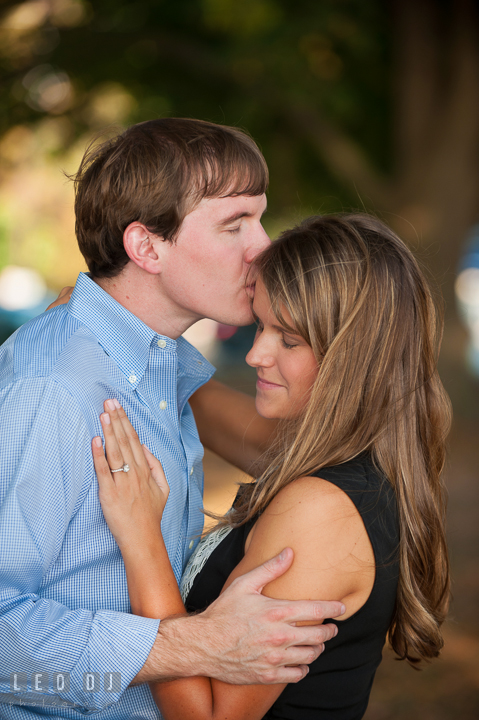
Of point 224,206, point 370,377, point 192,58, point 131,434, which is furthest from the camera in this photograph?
point 192,58

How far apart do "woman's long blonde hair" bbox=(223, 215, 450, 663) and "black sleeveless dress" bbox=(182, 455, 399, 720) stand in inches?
2.8

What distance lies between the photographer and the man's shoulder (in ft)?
6.39

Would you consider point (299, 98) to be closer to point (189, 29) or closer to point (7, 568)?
point (189, 29)

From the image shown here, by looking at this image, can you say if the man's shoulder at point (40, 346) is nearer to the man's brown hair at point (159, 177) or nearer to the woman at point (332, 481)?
the woman at point (332, 481)

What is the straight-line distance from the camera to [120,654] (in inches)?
70.0

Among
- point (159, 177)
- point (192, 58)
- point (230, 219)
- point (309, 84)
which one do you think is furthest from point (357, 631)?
point (192, 58)

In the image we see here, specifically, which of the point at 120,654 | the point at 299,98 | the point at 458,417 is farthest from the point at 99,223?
the point at 458,417

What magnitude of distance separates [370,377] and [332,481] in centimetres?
38

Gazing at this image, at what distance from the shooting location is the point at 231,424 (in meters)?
3.04

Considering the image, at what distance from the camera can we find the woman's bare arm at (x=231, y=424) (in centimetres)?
295

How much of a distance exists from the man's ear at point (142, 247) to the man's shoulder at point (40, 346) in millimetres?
315

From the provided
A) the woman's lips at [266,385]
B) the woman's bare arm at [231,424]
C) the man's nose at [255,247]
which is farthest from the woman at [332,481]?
the woman's bare arm at [231,424]

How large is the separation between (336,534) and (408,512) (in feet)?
1.17

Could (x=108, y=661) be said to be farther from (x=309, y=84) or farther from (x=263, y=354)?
(x=309, y=84)
